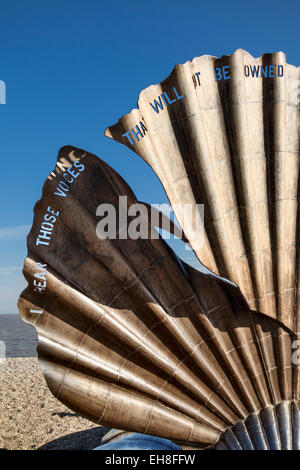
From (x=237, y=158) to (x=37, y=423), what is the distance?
536 cm

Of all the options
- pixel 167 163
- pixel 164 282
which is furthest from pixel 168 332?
pixel 167 163

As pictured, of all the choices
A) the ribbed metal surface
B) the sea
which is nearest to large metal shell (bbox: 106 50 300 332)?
the ribbed metal surface

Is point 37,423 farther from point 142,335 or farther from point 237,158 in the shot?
point 237,158

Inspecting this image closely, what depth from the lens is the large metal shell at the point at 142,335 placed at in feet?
9.88

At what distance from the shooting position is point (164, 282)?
313cm

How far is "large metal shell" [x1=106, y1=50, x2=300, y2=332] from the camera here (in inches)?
120

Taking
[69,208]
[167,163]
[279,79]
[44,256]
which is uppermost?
[279,79]

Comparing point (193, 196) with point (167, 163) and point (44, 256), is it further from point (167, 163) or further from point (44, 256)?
point (44, 256)

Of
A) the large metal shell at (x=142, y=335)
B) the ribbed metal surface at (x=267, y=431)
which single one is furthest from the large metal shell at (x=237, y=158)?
the ribbed metal surface at (x=267, y=431)

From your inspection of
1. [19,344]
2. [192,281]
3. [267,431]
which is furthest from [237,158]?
[19,344]
